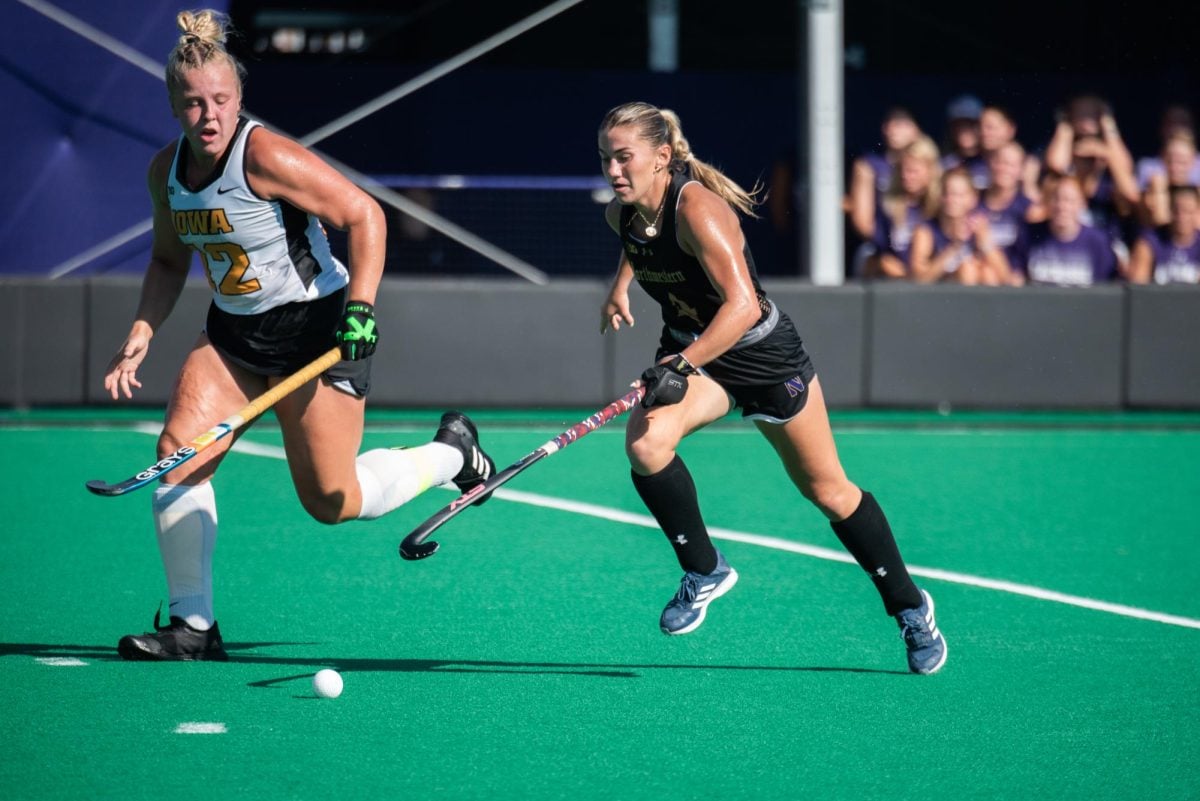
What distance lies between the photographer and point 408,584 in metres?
6.33

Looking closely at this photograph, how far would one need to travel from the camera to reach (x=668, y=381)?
4.91 metres

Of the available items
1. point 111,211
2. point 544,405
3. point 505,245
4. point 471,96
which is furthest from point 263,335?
point 471,96

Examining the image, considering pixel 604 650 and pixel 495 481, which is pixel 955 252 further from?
pixel 495 481

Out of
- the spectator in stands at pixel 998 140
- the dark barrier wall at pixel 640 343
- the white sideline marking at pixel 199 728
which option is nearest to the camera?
the white sideline marking at pixel 199 728

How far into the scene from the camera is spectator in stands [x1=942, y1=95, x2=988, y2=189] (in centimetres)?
1165

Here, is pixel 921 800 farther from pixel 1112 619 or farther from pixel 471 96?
pixel 471 96

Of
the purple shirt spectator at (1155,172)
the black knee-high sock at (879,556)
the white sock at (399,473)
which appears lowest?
the black knee-high sock at (879,556)

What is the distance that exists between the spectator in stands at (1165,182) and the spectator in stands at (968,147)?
47.9 inches

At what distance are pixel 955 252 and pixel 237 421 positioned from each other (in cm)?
743

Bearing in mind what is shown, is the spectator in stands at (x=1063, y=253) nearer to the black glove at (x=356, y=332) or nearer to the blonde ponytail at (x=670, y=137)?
the blonde ponytail at (x=670, y=137)

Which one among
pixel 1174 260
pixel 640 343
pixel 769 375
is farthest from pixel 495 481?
pixel 1174 260

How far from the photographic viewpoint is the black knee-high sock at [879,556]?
5137mm

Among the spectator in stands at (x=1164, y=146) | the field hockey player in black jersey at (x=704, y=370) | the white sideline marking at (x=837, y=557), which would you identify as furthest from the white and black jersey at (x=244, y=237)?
the spectator in stands at (x=1164, y=146)

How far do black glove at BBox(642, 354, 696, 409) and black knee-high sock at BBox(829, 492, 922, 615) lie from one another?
64cm
